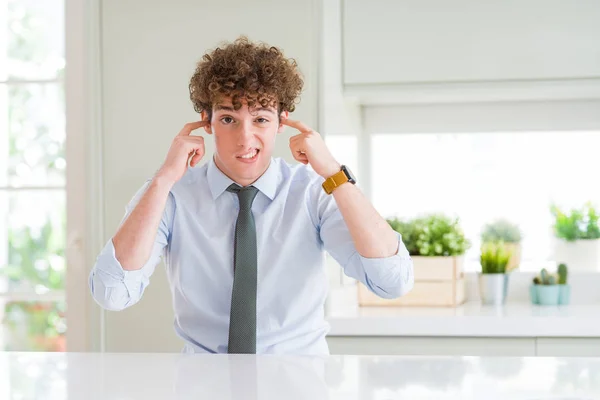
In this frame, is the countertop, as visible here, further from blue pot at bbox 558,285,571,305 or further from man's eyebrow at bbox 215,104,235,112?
man's eyebrow at bbox 215,104,235,112

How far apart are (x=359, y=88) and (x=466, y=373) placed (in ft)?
5.33

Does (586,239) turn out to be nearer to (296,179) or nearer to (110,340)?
(296,179)

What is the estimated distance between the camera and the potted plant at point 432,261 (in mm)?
2826

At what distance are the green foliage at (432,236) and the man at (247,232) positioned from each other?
1.01 metres

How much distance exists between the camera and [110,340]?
108 inches

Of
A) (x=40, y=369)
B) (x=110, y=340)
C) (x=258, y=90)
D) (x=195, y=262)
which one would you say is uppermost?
(x=258, y=90)

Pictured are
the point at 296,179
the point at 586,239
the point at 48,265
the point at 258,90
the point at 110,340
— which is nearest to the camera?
the point at 258,90

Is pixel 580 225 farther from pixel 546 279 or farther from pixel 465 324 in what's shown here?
pixel 465 324

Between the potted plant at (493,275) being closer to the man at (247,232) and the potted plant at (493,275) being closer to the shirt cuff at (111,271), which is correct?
the man at (247,232)

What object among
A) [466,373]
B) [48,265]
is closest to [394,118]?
[48,265]

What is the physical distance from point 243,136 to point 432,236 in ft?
4.18

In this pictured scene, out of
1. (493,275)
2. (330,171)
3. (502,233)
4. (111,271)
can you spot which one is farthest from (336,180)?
(502,233)

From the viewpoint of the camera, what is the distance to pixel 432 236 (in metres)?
2.88

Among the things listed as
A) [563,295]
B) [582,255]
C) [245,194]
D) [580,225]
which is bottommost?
[563,295]
